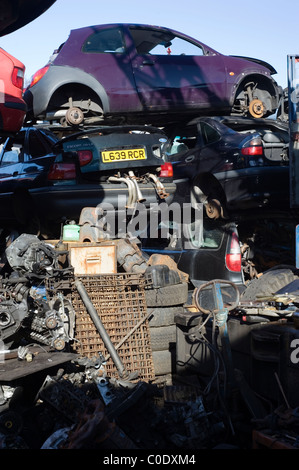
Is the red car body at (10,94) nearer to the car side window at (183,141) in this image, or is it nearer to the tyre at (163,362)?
the tyre at (163,362)

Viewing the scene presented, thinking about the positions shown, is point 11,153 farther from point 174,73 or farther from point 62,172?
point 174,73

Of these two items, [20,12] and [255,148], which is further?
[255,148]

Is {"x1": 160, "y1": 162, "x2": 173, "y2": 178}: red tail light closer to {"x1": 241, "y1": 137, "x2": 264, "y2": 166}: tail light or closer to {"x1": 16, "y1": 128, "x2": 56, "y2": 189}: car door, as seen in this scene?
{"x1": 241, "y1": 137, "x2": 264, "y2": 166}: tail light

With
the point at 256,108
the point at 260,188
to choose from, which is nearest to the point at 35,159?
the point at 260,188

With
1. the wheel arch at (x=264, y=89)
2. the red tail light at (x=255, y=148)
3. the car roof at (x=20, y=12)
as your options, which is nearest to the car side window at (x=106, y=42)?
the wheel arch at (x=264, y=89)

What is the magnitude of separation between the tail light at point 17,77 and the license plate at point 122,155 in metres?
1.60

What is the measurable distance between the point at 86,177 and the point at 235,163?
6.21 feet

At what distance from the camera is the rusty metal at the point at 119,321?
5230mm

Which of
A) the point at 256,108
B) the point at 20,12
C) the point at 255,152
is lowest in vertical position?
the point at 255,152

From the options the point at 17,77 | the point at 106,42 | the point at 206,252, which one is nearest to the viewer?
the point at 17,77

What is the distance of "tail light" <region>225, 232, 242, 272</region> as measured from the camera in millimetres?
6586

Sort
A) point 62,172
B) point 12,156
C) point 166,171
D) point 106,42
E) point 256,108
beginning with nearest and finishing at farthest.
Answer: point 62,172 < point 166,171 < point 12,156 < point 106,42 < point 256,108

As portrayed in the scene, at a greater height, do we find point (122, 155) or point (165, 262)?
point (122, 155)

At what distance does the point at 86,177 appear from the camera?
24.6 feet
